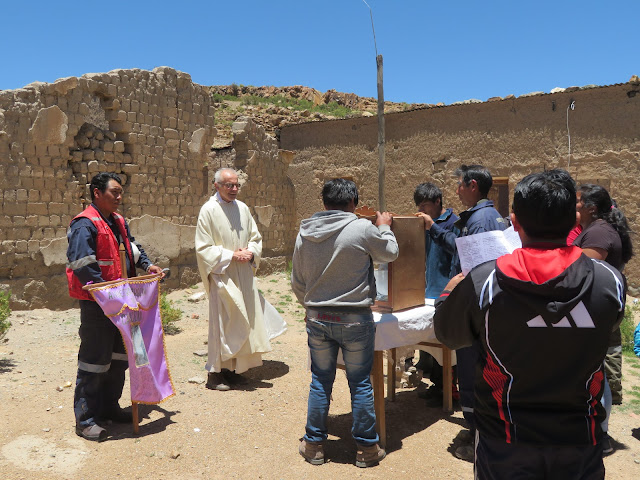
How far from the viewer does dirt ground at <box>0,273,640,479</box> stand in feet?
11.4

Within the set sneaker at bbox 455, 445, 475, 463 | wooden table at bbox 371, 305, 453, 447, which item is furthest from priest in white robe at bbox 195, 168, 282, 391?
sneaker at bbox 455, 445, 475, 463

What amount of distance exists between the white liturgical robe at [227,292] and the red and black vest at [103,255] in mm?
1126

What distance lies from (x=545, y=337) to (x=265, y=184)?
32.1 feet

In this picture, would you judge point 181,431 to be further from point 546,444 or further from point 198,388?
point 546,444

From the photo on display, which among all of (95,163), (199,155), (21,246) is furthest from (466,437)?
(199,155)

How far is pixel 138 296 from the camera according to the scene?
12.9 ft

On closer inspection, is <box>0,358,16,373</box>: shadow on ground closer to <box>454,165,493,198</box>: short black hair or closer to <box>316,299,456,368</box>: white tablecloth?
<box>316,299,456,368</box>: white tablecloth

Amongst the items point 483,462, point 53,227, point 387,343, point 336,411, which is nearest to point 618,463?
point 387,343

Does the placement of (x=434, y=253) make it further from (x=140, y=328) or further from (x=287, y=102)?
(x=287, y=102)

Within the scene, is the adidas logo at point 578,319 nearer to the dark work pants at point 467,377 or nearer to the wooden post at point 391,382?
the dark work pants at point 467,377

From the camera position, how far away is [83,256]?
3.70m

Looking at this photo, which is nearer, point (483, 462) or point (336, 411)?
point (483, 462)

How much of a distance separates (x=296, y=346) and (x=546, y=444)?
505 centimetres

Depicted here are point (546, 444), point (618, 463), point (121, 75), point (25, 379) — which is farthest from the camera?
point (121, 75)
